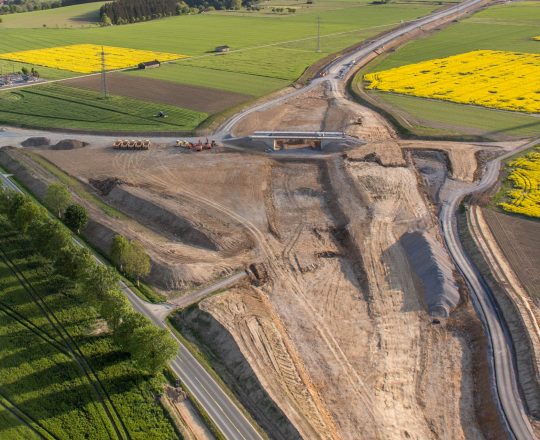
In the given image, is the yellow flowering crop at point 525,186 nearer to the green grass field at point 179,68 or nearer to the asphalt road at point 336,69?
the asphalt road at point 336,69

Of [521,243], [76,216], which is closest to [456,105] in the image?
[521,243]

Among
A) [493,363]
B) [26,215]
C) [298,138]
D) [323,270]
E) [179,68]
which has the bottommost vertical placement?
[493,363]

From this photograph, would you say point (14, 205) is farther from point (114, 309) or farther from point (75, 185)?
point (114, 309)

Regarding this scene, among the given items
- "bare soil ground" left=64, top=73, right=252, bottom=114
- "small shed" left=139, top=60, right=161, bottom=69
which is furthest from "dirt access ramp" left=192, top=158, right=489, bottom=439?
"small shed" left=139, top=60, right=161, bottom=69

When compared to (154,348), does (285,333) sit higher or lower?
lower

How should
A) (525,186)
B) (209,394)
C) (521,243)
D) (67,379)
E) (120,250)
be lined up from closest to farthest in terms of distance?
(209,394) → (67,379) → (120,250) → (521,243) → (525,186)

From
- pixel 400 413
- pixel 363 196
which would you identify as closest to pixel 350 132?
pixel 363 196

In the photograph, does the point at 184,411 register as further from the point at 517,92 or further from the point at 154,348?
the point at 517,92

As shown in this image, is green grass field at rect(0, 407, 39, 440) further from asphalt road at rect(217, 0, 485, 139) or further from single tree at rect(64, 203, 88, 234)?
asphalt road at rect(217, 0, 485, 139)
